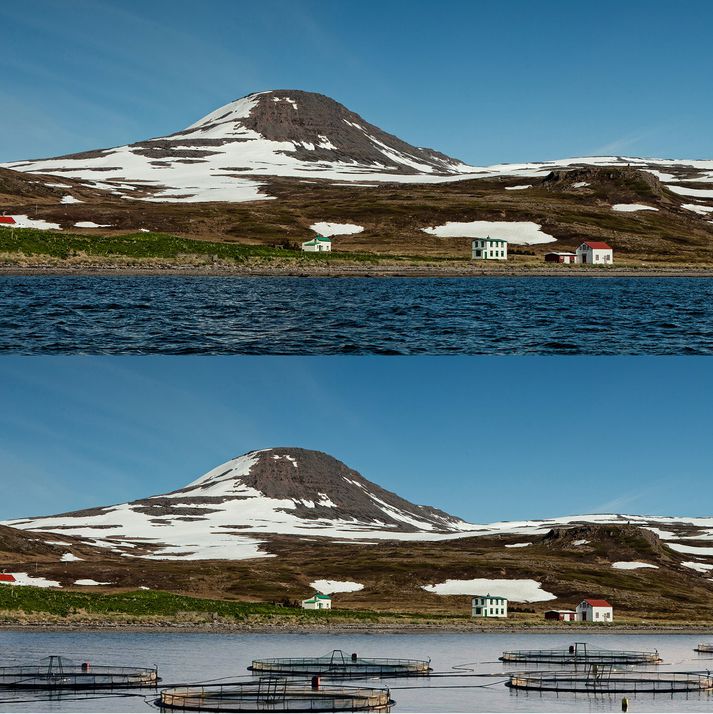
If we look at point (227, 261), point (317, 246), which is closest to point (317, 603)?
point (227, 261)

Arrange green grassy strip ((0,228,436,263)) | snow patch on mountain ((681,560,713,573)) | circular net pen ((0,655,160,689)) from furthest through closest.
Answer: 1. snow patch on mountain ((681,560,713,573))
2. green grassy strip ((0,228,436,263))
3. circular net pen ((0,655,160,689))

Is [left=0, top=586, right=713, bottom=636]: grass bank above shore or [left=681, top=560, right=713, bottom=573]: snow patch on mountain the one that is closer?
[left=0, top=586, right=713, bottom=636]: grass bank above shore

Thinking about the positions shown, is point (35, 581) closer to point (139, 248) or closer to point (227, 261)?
point (139, 248)

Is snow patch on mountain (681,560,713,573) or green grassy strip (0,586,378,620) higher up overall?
snow patch on mountain (681,560,713,573)

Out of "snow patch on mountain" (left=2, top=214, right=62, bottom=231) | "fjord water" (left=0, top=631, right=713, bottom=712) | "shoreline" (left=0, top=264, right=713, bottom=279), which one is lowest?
"fjord water" (left=0, top=631, right=713, bottom=712)

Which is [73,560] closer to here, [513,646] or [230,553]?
[230,553]

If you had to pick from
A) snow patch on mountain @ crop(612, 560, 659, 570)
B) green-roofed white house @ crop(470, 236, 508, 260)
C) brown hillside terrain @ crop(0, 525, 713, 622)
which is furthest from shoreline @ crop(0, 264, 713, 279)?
snow patch on mountain @ crop(612, 560, 659, 570)

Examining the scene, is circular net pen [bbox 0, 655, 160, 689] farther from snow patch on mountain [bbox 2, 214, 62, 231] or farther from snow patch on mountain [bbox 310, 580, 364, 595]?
snow patch on mountain [bbox 2, 214, 62, 231]
